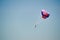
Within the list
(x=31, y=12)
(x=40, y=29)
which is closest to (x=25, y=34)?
(x=40, y=29)

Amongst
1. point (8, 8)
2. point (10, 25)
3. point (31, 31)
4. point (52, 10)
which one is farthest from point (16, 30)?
point (52, 10)

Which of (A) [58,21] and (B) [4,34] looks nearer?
(B) [4,34]

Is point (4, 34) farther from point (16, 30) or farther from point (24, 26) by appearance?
point (24, 26)

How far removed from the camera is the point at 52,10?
1516 millimetres

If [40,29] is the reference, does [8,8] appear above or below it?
above

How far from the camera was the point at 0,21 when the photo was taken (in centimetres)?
144

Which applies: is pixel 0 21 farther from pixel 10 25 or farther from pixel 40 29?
pixel 40 29

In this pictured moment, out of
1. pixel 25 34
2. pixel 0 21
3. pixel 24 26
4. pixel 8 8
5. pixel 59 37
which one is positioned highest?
pixel 8 8

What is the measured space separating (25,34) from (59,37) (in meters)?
0.53

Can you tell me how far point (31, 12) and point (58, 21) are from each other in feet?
1.45

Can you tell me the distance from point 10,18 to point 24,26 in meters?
0.24

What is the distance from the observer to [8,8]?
4.77 ft

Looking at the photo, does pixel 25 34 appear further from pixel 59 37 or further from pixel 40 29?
pixel 59 37

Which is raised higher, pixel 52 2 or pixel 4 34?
pixel 52 2
